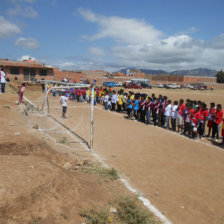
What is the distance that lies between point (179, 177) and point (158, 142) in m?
3.28

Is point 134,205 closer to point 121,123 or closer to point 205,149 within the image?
point 205,149

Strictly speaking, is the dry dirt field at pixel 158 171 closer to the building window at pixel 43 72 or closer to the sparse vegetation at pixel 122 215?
the sparse vegetation at pixel 122 215

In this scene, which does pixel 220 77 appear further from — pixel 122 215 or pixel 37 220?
pixel 37 220

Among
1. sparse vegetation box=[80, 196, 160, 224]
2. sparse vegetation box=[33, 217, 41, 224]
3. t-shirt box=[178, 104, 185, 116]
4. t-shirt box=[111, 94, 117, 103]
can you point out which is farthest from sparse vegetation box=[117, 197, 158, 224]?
t-shirt box=[111, 94, 117, 103]

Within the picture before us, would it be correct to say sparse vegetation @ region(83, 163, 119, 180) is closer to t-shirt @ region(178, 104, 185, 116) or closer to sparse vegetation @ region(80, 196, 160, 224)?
sparse vegetation @ region(80, 196, 160, 224)

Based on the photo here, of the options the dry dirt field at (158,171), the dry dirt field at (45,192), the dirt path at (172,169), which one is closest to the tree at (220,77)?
the dry dirt field at (158,171)

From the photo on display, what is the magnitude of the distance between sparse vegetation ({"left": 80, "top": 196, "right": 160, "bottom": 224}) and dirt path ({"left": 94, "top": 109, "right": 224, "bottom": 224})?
1.77 ft

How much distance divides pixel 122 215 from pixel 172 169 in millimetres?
2850

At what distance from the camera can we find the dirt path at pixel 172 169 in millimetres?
4359

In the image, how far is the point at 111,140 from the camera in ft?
29.5

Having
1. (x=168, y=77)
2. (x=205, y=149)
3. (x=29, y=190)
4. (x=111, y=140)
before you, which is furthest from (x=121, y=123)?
(x=168, y=77)

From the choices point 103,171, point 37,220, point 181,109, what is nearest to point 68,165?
point 103,171

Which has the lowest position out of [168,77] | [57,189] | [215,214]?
[215,214]

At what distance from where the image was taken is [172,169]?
6.18 m
